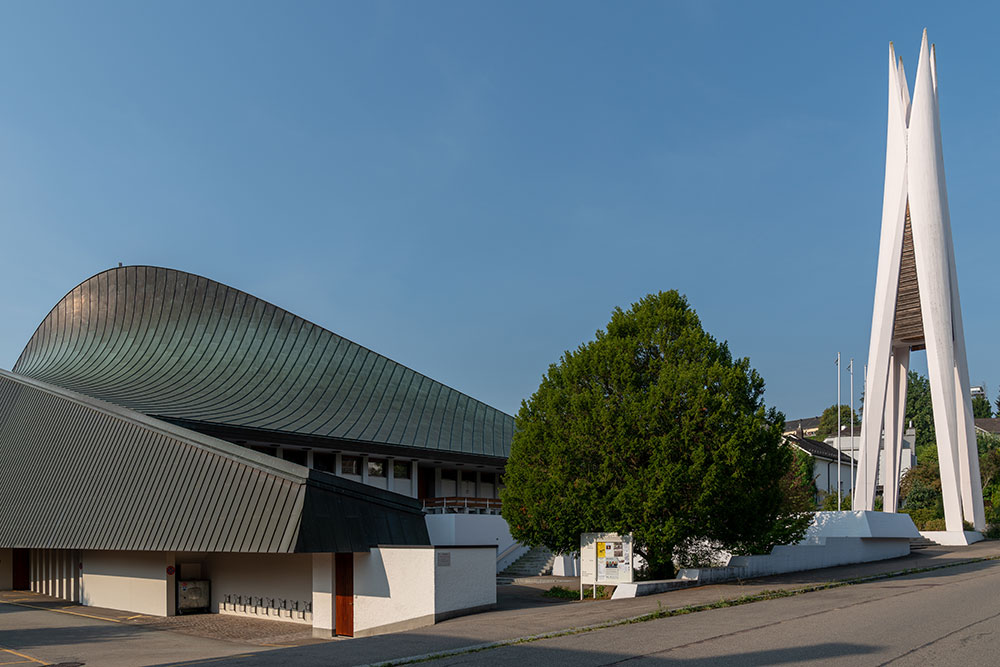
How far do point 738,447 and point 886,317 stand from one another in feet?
81.4

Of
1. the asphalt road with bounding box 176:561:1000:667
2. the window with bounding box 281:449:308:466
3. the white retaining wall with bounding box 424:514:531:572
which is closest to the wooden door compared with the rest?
the window with bounding box 281:449:308:466

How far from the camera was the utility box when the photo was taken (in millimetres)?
23953

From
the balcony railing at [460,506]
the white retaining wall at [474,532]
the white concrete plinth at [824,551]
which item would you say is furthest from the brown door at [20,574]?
the white concrete plinth at [824,551]

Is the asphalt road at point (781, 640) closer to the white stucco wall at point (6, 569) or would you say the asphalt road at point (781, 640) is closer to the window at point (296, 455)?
the window at point (296, 455)

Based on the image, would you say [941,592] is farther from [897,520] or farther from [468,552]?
[897,520]

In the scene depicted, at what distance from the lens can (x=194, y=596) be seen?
24.3 m

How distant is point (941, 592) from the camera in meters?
18.1

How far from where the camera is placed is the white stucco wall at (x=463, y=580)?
696 inches

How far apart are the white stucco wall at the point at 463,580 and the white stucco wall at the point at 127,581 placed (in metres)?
9.97

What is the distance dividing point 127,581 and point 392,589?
37.1ft

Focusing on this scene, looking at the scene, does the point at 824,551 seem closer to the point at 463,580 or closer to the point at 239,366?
the point at 463,580

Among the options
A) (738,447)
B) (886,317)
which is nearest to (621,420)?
(738,447)

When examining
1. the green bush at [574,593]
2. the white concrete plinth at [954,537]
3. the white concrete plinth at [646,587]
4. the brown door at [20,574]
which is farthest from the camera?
the white concrete plinth at [954,537]

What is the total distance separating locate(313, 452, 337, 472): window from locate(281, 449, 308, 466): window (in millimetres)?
429
